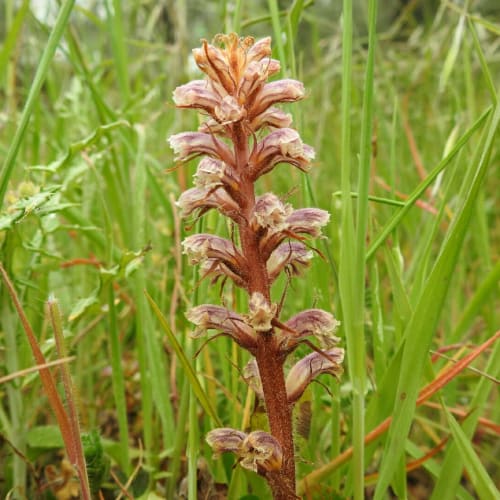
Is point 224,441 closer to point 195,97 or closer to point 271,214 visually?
point 271,214

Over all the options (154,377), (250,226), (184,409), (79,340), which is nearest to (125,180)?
(79,340)

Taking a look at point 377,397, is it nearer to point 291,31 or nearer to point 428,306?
point 428,306

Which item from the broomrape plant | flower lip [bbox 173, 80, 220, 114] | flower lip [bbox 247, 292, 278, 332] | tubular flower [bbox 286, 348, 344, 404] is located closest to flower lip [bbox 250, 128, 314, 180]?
the broomrape plant

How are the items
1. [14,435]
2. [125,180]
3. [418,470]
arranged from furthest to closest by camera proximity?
[125,180]
[418,470]
[14,435]

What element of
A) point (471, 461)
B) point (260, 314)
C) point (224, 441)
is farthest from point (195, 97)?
point (471, 461)

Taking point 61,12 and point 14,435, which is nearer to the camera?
point 61,12

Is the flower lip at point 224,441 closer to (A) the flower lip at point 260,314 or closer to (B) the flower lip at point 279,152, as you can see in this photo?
(A) the flower lip at point 260,314

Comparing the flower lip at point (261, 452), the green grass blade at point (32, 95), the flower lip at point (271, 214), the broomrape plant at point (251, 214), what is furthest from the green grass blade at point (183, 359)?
the green grass blade at point (32, 95)
